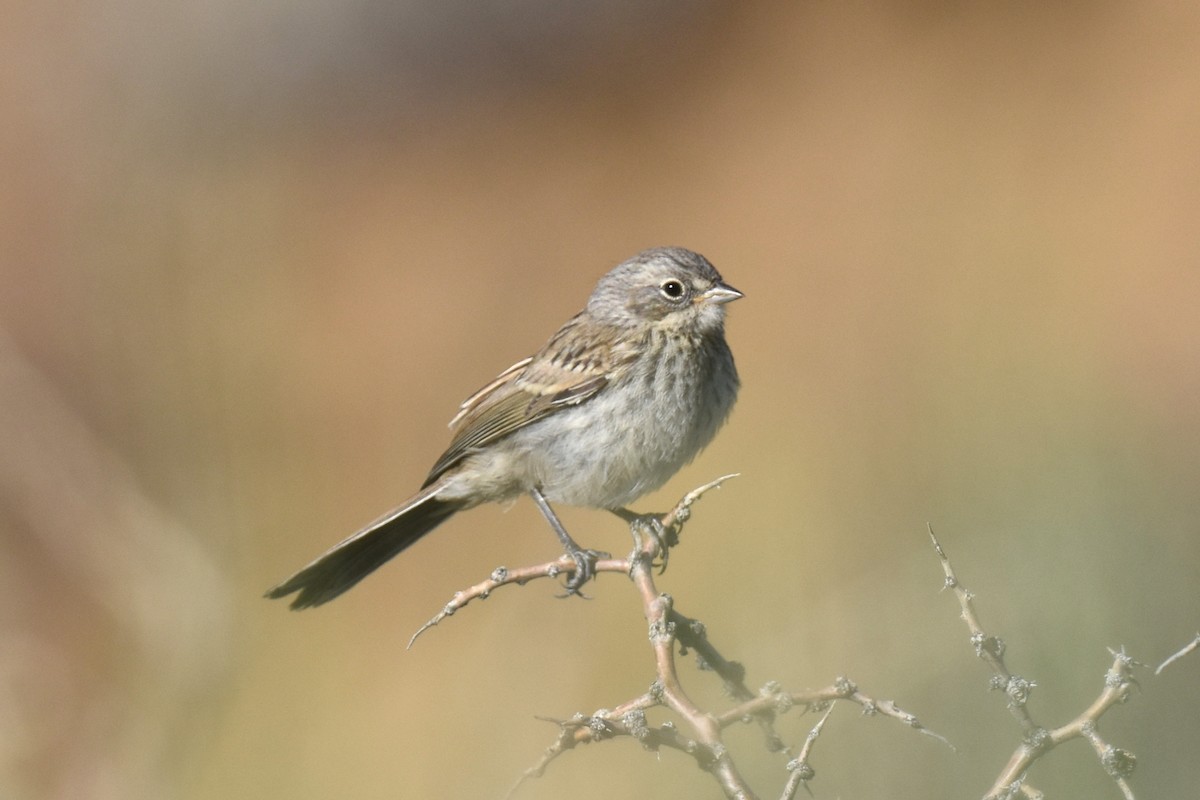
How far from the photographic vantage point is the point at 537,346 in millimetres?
10102

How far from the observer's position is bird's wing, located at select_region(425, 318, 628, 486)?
16.2ft

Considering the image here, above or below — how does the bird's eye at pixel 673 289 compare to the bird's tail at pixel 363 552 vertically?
above

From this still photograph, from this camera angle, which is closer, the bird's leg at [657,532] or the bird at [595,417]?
the bird's leg at [657,532]

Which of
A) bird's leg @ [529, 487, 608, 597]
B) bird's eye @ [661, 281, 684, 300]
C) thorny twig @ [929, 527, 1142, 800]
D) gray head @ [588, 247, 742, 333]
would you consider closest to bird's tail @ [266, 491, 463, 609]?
bird's leg @ [529, 487, 608, 597]

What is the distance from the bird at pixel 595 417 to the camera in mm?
4762

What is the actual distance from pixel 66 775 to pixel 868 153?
8871mm

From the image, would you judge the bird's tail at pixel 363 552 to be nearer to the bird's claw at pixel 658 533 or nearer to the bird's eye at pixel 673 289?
the bird's claw at pixel 658 533

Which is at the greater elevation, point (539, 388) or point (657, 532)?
point (539, 388)

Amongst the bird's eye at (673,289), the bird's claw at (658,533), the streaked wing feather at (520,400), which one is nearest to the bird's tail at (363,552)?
the streaked wing feather at (520,400)

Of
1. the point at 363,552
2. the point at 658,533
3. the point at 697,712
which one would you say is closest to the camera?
the point at 697,712

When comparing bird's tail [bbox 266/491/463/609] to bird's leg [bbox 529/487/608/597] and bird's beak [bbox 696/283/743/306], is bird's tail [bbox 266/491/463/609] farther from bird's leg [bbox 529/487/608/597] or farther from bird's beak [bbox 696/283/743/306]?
bird's beak [bbox 696/283/743/306]

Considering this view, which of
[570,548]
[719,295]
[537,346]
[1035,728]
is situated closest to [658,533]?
[1035,728]

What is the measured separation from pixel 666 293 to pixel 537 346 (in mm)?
5006

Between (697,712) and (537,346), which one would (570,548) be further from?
(537,346)
